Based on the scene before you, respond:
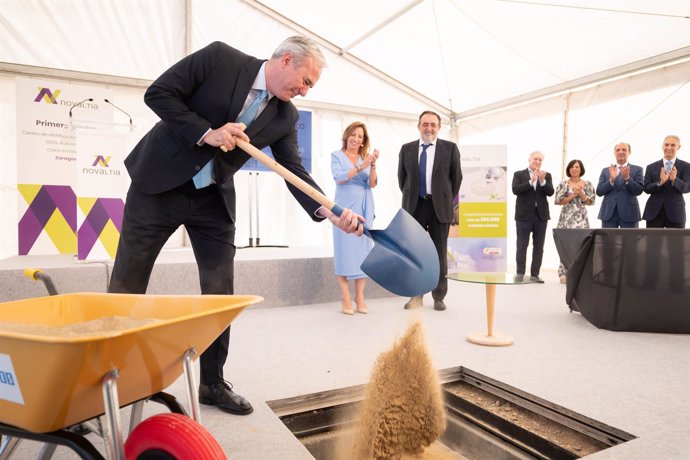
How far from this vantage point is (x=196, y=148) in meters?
1.52

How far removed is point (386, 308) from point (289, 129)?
251 centimetres

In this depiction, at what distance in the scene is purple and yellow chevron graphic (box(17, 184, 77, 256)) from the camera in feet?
13.8

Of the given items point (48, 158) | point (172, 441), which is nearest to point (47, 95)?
point (48, 158)

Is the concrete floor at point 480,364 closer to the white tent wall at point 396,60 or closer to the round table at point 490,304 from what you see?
the round table at point 490,304

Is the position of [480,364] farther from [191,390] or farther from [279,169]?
[191,390]

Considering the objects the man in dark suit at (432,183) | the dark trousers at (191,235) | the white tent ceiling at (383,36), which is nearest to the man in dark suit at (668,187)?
the white tent ceiling at (383,36)

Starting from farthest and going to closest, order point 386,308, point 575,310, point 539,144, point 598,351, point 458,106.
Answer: point 458,106 < point 539,144 < point 386,308 < point 575,310 < point 598,351

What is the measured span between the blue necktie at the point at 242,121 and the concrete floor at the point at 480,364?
876 millimetres

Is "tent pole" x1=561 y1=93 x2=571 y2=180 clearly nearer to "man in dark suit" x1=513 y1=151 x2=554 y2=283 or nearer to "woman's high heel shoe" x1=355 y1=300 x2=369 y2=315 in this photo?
"man in dark suit" x1=513 y1=151 x2=554 y2=283

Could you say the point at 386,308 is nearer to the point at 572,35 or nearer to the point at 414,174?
the point at 414,174

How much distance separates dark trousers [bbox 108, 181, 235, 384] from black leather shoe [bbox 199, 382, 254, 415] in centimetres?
3

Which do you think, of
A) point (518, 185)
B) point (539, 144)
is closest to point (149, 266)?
point (518, 185)

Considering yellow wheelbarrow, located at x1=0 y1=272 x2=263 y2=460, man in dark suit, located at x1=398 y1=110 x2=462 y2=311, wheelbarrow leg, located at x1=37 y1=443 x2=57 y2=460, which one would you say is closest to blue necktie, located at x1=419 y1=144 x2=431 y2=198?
man in dark suit, located at x1=398 y1=110 x2=462 y2=311

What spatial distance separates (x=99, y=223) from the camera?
3301 millimetres
